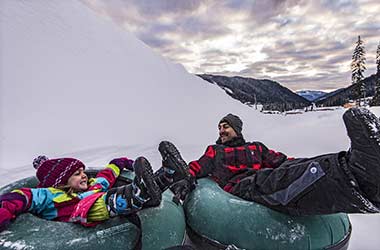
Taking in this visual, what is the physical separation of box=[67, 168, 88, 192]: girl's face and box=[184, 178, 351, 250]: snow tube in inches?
31.8

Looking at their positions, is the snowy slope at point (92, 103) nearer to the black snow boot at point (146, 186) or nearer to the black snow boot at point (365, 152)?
the black snow boot at point (365, 152)

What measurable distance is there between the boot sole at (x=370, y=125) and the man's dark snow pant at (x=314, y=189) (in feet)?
0.56

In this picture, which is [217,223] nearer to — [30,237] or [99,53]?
[30,237]

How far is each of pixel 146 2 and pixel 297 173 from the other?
935cm

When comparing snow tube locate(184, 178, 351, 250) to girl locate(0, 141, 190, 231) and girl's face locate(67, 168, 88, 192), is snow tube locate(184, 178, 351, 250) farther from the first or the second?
girl's face locate(67, 168, 88, 192)

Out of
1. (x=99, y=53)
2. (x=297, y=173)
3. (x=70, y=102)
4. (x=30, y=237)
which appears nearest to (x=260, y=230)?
(x=297, y=173)

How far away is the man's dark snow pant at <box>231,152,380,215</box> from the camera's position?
1470mm

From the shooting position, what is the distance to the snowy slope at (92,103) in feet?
18.1

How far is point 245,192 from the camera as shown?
2.08 meters

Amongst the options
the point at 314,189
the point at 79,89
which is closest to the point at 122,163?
the point at 314,189

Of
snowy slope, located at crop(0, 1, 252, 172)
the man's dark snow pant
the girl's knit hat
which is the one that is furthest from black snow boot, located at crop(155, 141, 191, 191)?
snowy slope, located at crop(0, 1, 252, 172)

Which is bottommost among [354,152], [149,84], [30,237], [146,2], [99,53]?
[30,237]

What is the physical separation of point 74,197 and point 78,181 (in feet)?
0.54

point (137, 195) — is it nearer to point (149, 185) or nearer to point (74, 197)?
point (149, 185)
